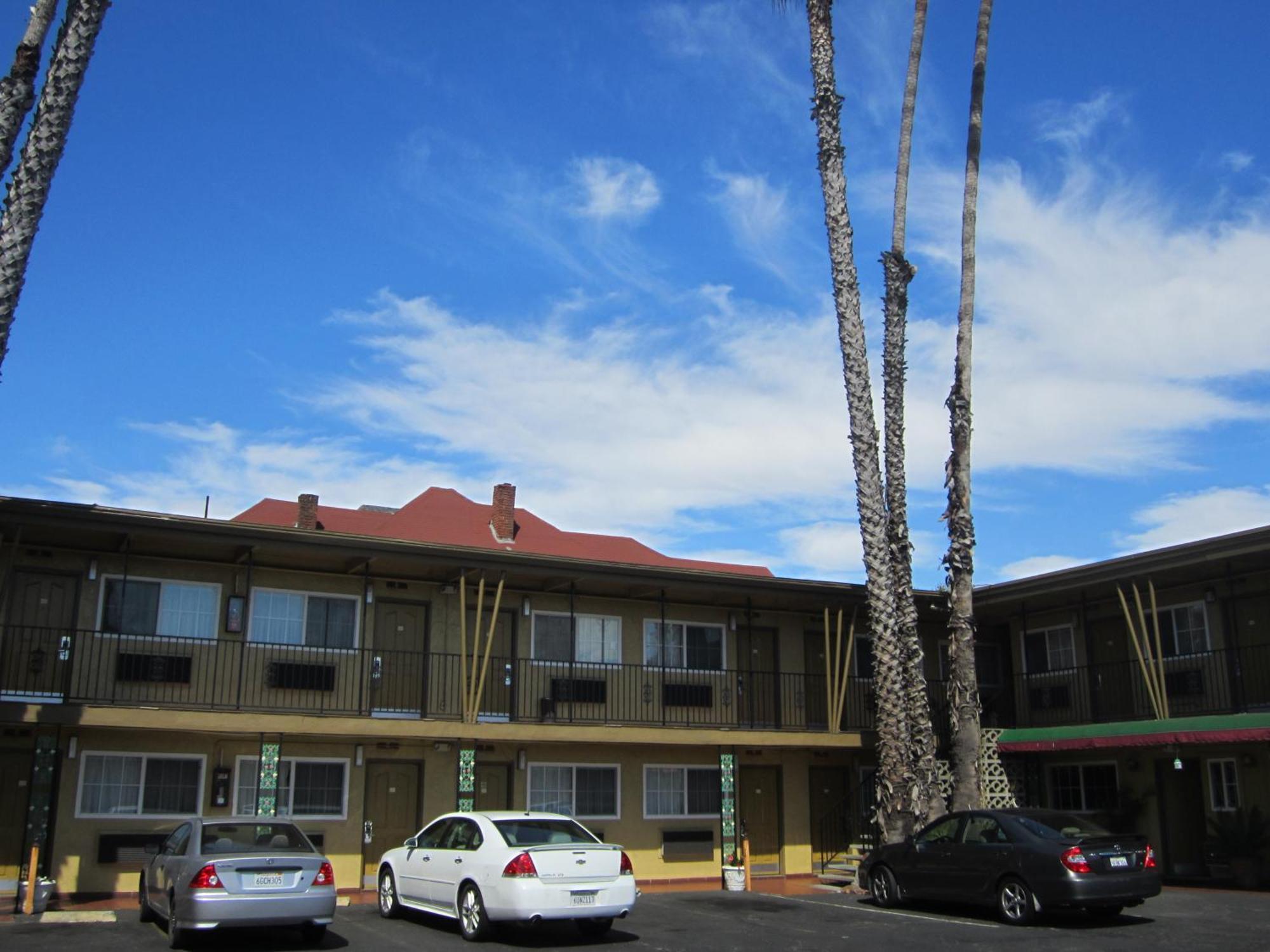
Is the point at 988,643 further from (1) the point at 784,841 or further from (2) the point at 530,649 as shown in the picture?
(2) the point at 530,649

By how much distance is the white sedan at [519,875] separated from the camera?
12422 mm

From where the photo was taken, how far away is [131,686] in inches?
723

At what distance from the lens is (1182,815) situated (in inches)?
860

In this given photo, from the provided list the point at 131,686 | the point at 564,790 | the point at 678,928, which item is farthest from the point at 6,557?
the point at 678,928

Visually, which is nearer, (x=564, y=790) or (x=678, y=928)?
(x=678, y=928)

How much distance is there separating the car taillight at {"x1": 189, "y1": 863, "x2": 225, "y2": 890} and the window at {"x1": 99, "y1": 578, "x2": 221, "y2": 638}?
7496 mm

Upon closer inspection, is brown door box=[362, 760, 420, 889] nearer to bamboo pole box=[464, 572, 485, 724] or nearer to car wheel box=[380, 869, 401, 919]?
bamboo pole box=[464, 572, 485, 724]

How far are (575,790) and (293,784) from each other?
193 inches

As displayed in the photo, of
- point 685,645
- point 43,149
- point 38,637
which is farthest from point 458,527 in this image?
point 43,149

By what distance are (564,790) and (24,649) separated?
9.04 meters

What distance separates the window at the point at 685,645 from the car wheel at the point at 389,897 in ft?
27.4

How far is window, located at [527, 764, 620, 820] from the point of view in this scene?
2131 cm

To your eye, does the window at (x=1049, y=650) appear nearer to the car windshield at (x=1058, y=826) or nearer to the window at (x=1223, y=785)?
the window at (x=1223, y=785)

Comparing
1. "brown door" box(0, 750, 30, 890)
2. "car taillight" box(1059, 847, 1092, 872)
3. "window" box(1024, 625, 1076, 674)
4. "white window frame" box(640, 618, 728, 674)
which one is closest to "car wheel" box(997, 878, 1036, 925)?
"car taillight" box(1059, 847, 1092, 872)
